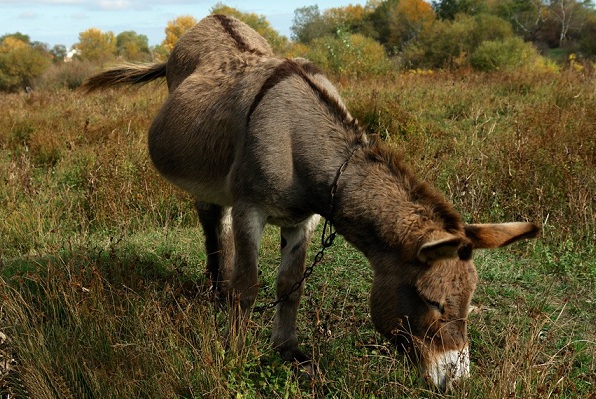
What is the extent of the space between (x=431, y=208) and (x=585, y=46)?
29.7 metres

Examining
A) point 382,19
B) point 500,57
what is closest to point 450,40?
point 500,57

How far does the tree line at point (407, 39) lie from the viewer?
49.7 ft

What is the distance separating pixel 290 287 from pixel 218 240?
3.20 feet

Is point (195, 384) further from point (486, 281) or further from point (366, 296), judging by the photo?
point (486, 281)

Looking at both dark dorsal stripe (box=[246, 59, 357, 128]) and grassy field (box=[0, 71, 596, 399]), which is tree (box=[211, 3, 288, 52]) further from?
dark dorsal stripe (box=[246, 59, 357, 128])

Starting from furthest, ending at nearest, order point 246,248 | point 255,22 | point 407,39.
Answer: point 407,39 < point 255,22 < point 246,248

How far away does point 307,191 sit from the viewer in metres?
3.24

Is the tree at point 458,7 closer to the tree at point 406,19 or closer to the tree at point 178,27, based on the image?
the tree at point 406,19

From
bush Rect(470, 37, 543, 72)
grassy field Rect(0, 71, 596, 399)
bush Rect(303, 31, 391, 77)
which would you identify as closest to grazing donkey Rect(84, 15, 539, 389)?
grassy field Rect(0, 71, 596, 399)

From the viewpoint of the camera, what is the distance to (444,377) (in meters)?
2.71

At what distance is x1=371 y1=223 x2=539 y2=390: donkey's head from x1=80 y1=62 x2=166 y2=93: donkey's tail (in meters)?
3.12

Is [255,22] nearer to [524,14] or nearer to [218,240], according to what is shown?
[524,14]

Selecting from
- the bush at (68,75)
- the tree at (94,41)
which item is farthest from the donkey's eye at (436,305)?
the tree at (94,41)

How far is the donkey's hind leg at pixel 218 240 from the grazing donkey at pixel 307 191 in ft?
0.43
